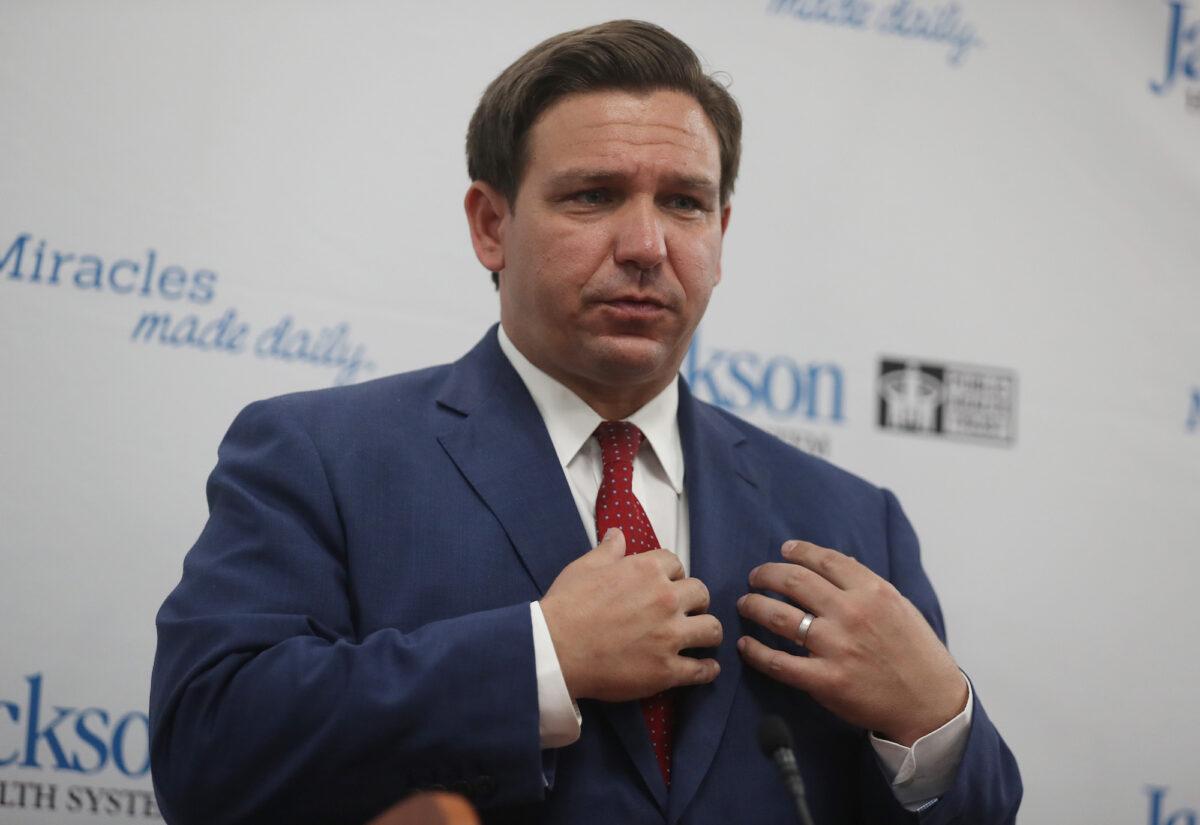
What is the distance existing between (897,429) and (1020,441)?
30 centimetres

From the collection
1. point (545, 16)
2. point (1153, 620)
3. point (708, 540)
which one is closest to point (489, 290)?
point (545, 16)

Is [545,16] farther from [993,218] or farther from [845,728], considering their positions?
[845,728]

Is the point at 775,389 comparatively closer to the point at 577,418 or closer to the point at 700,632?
the point at 577,418

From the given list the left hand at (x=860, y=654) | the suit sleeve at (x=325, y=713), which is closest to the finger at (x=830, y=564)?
the left hand at (x=860, y=654)

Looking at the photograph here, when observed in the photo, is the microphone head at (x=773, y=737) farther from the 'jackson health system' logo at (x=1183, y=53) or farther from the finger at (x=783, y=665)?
the 'jackson health system' logo at (x=1183, y=53)

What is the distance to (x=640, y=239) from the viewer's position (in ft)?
5.92

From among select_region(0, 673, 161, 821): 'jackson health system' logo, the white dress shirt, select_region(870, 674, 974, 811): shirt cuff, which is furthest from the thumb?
select_region(0, 673, 161, 821): 'jackson health system' logo

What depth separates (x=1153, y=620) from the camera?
2959mm

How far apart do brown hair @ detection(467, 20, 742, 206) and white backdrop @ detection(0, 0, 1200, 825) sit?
665 millimetres

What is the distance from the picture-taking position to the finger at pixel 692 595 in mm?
1596

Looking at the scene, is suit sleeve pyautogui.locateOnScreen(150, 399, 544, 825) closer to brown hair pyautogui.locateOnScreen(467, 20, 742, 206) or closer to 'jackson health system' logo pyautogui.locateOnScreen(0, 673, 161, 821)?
brown hair pyautogui.locateOnScreen(467, 20, 742, 206)

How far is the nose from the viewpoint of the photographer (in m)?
1.80

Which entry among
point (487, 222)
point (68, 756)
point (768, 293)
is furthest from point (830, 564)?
point (68, 756)

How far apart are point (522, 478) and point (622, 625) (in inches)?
12.4
